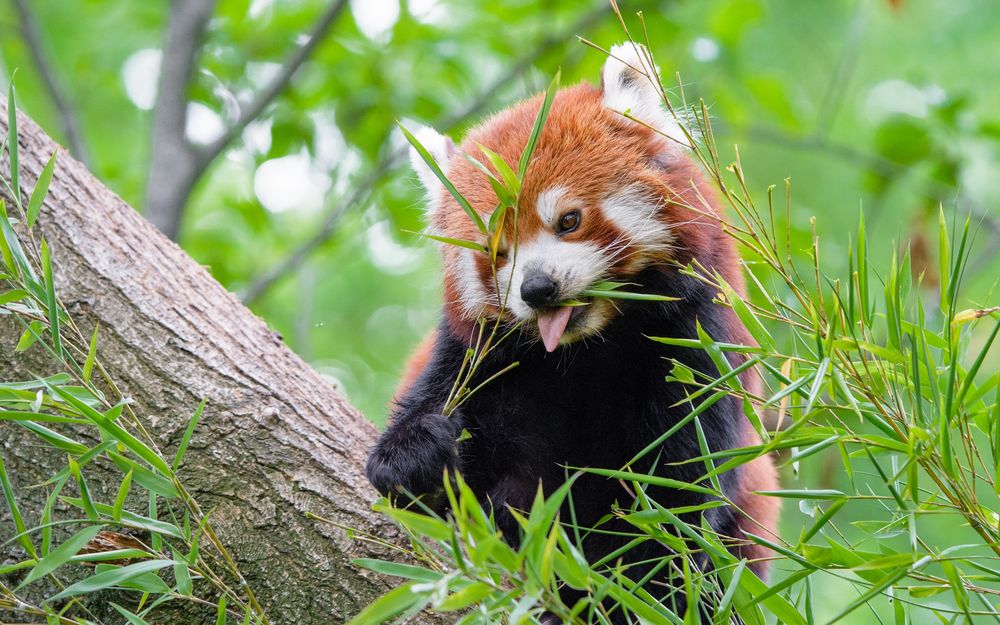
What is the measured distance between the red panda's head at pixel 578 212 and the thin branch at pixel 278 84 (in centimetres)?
194

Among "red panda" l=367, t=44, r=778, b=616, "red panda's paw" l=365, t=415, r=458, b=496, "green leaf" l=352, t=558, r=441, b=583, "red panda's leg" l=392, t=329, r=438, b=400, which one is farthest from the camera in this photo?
"red panda's leg" l=392, t=329, r=438, b=400

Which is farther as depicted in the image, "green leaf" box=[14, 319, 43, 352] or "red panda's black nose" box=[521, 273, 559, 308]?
"red panda's black nose" box=[521, 273, 559, 308]

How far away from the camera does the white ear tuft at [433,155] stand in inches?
101

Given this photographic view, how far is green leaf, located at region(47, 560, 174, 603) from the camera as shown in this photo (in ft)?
4.38

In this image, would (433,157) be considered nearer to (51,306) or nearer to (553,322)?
(553,322)

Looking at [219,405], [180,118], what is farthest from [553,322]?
[180,118]

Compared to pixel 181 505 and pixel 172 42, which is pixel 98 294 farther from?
pixel 172 42

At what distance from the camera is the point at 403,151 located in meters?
4.25

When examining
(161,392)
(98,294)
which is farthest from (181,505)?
(98,294)

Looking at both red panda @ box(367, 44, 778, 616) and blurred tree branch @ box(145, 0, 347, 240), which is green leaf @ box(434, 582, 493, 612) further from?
blurred tree branch @ box(145, 0, 347, 240)

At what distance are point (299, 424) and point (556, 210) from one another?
2.48 ft

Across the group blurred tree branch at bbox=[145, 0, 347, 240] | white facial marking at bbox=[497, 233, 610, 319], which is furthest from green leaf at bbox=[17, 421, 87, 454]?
blurred tree branch at bbox=[145, 0, 347, 240]

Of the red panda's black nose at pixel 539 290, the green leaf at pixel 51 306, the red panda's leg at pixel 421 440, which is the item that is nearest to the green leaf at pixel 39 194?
the green leaf at pixel 51 306

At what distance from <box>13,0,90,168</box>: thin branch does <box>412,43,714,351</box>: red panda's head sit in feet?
8.31
